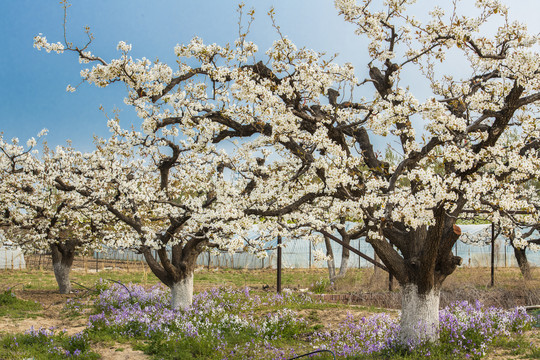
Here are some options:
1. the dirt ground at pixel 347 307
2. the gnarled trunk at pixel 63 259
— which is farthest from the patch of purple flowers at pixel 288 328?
the gnarled trunk at pixel 63 259

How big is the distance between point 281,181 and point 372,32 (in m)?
3.50

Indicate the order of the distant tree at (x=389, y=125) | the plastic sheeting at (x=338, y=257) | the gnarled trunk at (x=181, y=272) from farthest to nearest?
the plastic sheeting at (x=338, y=257)
the gnarled trunk at (x=181, y=272)
the distant tree at (x=389, y=125)

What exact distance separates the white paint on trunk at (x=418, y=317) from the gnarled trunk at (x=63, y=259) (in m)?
14.0

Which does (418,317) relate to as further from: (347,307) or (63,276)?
(63,276)

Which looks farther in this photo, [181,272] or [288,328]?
[181,272]

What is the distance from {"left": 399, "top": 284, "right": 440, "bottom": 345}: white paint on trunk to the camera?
8773mm

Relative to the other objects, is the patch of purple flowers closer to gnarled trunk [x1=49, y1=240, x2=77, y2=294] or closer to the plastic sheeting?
gnarled trunk [x1=49, y1=240, x2=77, y2=294]

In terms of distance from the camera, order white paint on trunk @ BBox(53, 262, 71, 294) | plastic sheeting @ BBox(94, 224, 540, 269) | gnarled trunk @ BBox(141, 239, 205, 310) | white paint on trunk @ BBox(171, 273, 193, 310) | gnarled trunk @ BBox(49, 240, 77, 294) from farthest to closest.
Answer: plastic sheeting @ BBox(94, 224, 540, 269) < white paint on trunk @ BBox(53, 262, 71, 294) < gnarled trunk @ BBox(49, 240, 77, 294) < white paint on trunk @ BBox(171, 273, 193, 310) < gnarled trunk @ BBox(141, 239, 205, 310)

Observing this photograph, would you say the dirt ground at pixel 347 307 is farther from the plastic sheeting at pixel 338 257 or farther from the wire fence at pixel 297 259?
the plastic sheeting at pixel 338 257

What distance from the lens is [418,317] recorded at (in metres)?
8.91

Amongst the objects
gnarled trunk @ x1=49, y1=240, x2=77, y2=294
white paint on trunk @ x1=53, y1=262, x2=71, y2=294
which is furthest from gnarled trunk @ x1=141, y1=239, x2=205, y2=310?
white paint on trunk @ x1=53, y1=262, x2=71, y2=294

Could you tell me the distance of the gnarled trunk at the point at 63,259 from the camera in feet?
61.1

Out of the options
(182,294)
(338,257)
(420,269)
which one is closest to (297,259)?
(338,257)

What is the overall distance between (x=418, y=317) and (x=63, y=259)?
49.4 feet
